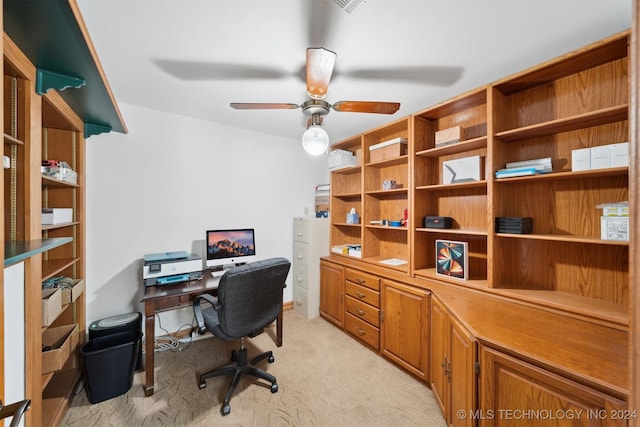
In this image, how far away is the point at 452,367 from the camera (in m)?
1.56

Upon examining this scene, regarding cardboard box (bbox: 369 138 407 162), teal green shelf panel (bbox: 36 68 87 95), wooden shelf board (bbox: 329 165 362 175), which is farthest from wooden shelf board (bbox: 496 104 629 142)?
teal green shelf panel (bbox: 36 68 87 95)

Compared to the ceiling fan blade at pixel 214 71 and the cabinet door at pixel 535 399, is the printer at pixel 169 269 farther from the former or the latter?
the cabinet door at pixel 535 399

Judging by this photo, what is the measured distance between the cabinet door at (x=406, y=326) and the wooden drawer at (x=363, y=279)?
99 millimetres

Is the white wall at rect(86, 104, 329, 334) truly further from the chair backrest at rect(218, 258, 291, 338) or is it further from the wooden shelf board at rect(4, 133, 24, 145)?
the chair backrest at rect(218, 258, 291, 338)

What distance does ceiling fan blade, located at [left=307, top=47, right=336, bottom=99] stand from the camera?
4.54 feet

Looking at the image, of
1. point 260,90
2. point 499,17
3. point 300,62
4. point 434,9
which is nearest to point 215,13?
point 300,62

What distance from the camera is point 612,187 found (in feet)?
5.15

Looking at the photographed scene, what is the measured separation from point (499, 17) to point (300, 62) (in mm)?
1163

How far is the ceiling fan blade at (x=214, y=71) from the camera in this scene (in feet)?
5.81

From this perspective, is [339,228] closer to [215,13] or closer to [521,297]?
[521,297]

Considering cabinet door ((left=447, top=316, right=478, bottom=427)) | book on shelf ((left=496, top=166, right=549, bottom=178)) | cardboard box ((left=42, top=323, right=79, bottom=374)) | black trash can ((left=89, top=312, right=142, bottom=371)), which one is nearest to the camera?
cabinet door ((left=447, top=316, right=478, bottom=427))

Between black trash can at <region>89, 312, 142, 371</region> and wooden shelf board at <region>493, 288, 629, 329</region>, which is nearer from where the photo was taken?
wooden shelf board at <region>493, 288, 629, 329</region>

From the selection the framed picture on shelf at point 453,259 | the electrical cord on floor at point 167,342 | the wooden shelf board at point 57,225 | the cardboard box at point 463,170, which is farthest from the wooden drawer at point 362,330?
the wooden shelf board at point 57,225

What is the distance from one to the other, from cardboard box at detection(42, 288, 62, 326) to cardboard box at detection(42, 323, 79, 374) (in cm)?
18
